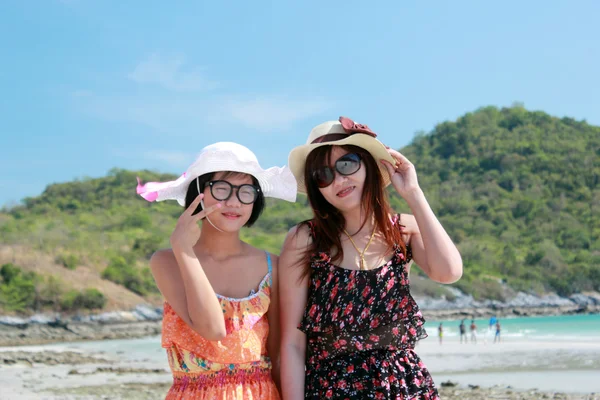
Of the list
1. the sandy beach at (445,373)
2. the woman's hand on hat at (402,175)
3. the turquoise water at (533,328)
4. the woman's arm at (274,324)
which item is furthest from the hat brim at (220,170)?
the turquoise water at (533,328)

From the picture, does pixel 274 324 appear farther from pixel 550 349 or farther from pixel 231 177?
A: pixel 550 349

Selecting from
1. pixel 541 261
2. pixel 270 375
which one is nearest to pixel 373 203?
pixel 270 375

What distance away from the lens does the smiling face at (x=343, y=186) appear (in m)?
2.74

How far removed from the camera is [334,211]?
289 centimetres

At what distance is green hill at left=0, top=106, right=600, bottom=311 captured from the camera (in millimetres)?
46156

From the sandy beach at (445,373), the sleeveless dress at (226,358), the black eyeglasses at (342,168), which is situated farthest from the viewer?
the sandy beach at (445,373)

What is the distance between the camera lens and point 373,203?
2816 millimetres

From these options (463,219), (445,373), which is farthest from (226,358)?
(463,219)

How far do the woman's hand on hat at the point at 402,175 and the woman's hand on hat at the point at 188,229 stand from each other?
726mm

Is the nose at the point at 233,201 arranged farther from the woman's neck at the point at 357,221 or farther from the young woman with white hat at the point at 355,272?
the woman's neck at the point at 357,221

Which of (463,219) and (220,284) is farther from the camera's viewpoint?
(463,219)

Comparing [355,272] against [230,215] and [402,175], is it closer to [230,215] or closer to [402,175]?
[402,175]

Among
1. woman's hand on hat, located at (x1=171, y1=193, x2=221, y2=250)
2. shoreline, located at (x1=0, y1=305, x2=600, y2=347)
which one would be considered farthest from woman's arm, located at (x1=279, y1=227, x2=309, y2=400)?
shoreline, located at (x1=0, y1=305, x2=600, y2=347)

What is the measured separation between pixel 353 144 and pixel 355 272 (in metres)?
0.50
